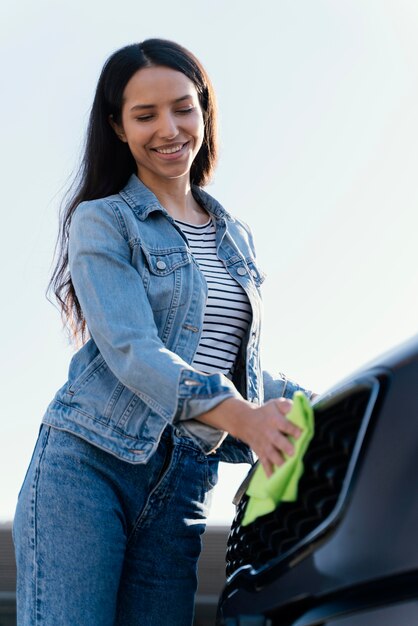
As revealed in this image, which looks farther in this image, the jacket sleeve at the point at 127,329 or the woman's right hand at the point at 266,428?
the jacket sleeve at the point at 127,329

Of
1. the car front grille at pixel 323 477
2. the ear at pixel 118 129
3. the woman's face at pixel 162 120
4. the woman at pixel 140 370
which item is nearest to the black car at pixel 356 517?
the car front grille at pixel 323 477

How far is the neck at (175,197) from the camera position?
8.63 feet

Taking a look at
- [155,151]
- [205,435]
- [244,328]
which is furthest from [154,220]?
[205,435]

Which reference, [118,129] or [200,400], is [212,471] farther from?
[118,129]

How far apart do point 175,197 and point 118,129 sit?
0.76ft

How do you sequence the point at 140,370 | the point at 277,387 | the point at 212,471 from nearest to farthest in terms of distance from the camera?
the point at 140,370 → the point at 212,471 → the point at 277,387

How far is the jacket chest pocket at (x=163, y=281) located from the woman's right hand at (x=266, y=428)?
64cm

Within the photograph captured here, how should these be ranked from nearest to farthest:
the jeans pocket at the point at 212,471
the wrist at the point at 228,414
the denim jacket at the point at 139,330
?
the wrist at the point at 228,414 < the denim jacket at the point at 139,330 < the jeans pocket at the point at 212,471

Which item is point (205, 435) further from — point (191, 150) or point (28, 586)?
point (191, 150)

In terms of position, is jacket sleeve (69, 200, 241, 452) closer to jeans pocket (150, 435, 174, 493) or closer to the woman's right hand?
the woman's right hand

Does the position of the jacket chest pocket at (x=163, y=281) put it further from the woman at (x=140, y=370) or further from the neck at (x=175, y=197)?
the neck at (x=175, y=197)

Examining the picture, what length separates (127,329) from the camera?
2049mm

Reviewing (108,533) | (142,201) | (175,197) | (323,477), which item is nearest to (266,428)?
(323,477)

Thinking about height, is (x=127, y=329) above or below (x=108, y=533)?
above
